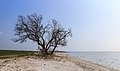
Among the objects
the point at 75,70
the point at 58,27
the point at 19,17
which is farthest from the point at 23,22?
the point at 75,70

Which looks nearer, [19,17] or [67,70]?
[67,70]

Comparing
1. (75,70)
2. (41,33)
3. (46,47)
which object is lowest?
(75,70)

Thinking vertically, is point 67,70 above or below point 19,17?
below

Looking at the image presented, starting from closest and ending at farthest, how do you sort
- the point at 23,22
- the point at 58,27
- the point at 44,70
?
the point at 44,70 → the point at 23,22 → the point at 58,27

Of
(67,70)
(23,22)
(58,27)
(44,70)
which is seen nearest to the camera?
(44,70)

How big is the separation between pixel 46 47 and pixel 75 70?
92.4 ft

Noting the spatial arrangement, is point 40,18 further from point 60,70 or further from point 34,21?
point 60,70

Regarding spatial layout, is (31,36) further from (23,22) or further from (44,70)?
(44,70)

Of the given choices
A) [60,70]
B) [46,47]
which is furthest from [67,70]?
[46,47]

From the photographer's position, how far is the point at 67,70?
79.9 feet

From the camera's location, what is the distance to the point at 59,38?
54562mm

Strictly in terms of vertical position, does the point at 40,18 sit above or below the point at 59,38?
above

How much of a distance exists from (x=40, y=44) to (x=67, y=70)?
94.7 feet

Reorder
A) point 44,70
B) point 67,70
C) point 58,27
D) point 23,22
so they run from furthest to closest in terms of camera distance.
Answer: point 58,27
point 23,22
point 67,70
point 44,70
